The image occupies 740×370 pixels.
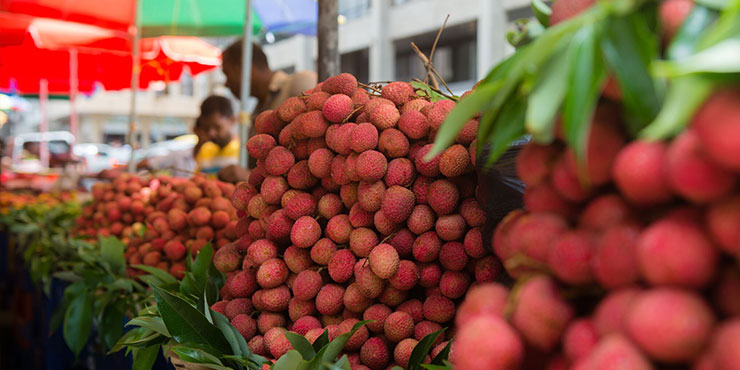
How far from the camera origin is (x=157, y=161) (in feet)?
19.6

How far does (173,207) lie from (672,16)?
2.10 metres

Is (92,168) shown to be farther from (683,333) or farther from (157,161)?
(683,333)

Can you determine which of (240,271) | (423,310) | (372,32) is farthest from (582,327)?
(372,32)

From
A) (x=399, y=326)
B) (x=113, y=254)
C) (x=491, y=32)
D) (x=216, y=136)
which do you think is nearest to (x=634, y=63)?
(x=399, y=326)

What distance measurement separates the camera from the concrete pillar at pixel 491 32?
970 cm

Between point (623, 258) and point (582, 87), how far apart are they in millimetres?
158

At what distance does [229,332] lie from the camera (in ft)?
3.98

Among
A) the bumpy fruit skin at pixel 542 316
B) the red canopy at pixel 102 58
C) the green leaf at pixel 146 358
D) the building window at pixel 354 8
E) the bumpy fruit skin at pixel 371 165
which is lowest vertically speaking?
the green leaf at pixel 146 358

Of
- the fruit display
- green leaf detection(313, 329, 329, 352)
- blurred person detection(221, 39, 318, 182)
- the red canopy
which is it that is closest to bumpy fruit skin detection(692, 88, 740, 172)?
the fruit display

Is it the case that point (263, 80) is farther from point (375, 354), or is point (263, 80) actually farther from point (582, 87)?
point (582, 87)

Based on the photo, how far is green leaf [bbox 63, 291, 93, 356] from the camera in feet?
6.66

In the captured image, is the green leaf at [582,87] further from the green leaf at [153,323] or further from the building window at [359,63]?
the building window at [359,63]

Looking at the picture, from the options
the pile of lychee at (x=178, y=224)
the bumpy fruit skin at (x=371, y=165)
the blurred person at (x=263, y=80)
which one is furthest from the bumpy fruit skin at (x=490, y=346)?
the blurred person at (x=263, y=80)

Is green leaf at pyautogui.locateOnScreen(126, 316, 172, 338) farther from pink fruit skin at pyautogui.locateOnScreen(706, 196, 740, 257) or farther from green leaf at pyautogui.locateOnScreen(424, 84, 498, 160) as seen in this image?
pink fruit skin at pyautogui.locateOnScreen(706, 196, 740, 257)
